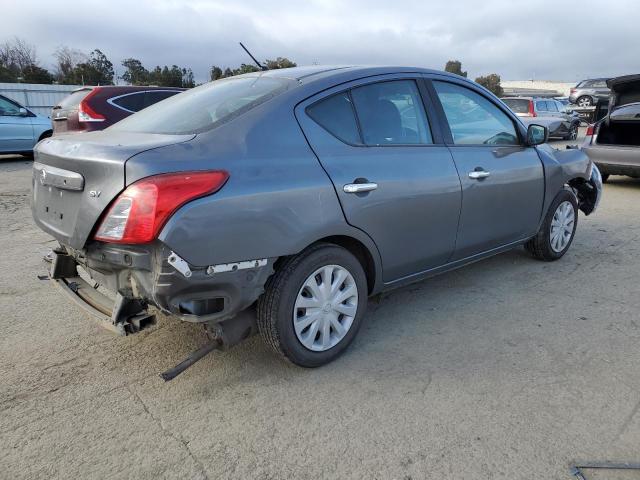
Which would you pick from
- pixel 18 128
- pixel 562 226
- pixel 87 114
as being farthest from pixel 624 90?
pixel 18 128

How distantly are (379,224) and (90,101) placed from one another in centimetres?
771

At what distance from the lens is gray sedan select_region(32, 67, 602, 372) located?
229cm

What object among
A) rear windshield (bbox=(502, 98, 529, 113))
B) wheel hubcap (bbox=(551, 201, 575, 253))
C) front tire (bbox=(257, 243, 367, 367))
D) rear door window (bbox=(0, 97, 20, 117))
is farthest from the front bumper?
rear windshield (bbox=(502, 98, 529, 113))

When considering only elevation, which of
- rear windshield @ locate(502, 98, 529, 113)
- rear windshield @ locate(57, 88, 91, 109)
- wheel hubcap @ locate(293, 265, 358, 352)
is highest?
rear windshield @ locate(502, 98, 529, 113)

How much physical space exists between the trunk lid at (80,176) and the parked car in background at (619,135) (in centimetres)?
795

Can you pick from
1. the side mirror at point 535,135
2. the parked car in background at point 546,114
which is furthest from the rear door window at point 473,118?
the parked car in background at point 546,114

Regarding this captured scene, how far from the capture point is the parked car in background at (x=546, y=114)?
16375 mm

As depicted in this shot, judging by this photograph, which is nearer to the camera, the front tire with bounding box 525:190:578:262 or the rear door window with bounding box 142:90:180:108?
the front tire with bounding box 525:190:578:262

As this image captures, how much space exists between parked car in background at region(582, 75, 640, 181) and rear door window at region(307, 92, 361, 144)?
694cm

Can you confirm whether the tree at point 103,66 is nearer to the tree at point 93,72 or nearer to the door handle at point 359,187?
the tree at point 93,72

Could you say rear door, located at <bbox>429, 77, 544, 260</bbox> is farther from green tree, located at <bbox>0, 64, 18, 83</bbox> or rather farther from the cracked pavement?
green tree, located at <bbox>0, 64, 18, 83</bbox>

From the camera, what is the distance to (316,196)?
267 cm

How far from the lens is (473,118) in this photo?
383 centimetres

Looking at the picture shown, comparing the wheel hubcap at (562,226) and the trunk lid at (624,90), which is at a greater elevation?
the trunk lid at (624,90)
